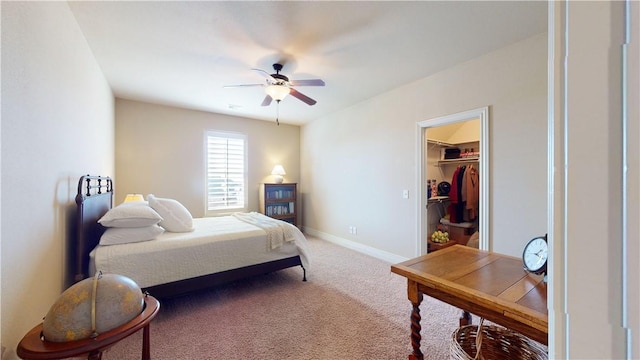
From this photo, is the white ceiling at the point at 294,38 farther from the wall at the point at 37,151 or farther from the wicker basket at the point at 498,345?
the wicker basket at the point at 498,345

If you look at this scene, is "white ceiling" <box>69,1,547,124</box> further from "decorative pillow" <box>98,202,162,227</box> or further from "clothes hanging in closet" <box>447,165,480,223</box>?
"clothes hanging in closet" <box>447,165,480,223</box>

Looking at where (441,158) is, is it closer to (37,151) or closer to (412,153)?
(412,153)

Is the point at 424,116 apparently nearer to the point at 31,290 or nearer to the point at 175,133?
the point at 31,290

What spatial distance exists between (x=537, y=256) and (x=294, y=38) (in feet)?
8.03

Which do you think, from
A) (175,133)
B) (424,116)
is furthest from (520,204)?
(175,133)

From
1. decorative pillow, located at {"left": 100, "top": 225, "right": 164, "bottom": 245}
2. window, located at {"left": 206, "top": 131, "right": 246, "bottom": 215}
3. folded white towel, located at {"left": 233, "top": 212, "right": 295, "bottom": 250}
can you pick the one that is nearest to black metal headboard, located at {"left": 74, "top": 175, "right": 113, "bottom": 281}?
decorative pillow, located at {"left": 100, "top": 225, "right": 164, "bottom": 245}

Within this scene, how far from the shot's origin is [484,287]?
113 centimetres

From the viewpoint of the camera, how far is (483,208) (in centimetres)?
274

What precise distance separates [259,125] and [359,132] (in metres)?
2.31

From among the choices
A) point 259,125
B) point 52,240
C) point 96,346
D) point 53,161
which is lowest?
point 96,346

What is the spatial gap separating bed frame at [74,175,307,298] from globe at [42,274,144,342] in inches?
46.3

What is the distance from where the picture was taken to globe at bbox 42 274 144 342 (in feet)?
3.27

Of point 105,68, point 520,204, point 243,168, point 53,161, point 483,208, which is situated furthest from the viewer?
point 243,168

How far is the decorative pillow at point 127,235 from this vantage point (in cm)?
216
